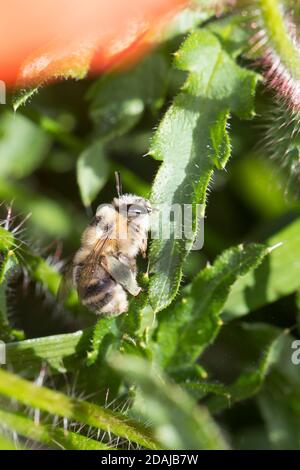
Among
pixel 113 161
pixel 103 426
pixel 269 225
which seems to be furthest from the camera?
pixel 113 161

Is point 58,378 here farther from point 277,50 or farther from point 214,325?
point 277,50

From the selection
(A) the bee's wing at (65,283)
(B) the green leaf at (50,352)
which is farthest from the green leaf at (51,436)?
(A) the bee's wing at (65,283)

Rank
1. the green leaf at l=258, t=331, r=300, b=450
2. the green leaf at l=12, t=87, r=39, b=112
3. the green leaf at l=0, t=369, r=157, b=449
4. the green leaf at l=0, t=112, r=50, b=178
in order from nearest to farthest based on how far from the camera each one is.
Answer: the green leaf at l=0, t=369, r=157, b=449, the green leaf at l=12, t=87, r=39, b=112, the green leaf at l=258, t=331, r=300, b=450, the green leaf at l=0, t=112, r=50, b=178

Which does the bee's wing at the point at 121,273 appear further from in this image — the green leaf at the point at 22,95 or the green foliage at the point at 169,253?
the green leaf at the point at 22,95

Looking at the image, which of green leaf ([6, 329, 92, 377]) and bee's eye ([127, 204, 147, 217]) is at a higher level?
bee's eye ([127, 204, 147, 217])

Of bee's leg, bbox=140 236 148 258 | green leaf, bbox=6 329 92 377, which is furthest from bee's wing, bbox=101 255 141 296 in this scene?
green leaf, bbox=6 329 92 377

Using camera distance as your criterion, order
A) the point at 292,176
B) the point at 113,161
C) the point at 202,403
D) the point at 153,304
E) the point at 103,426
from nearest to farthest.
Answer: the point at 103,426, the point at 153,304, the point at 202,403, the point at 292,176, the point at 113,161

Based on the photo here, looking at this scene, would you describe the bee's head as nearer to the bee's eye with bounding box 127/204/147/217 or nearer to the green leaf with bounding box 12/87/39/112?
the bee's eye with bounding box 127/204/147/217

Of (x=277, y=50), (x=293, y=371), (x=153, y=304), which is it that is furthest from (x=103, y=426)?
(x=277, y=50)
